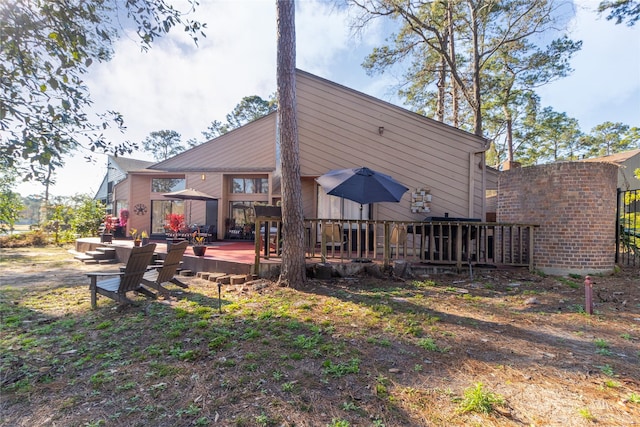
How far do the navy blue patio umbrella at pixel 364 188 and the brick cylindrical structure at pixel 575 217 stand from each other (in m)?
3.12

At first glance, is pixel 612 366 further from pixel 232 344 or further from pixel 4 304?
pixel 4 304

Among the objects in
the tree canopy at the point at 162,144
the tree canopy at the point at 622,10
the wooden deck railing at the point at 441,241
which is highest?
the tree canopy at the point at 162,144

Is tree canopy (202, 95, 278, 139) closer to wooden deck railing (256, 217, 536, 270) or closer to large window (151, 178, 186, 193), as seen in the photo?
large window (151, 178, 186, 193)

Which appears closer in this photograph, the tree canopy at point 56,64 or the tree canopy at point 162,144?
the tree canopy at point 56,64

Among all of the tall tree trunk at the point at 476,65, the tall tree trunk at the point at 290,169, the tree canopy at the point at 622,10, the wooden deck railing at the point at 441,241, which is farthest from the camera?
the tall tree trunk at the point at 476,65

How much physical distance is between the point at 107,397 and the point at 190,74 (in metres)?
8.30

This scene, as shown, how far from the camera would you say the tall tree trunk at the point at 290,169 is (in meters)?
5.01

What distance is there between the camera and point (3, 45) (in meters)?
2.49

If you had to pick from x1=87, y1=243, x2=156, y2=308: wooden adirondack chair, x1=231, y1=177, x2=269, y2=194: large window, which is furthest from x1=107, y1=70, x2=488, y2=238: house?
x1=87, y1=243, x2=156, y2=308: wooden adirondack chair

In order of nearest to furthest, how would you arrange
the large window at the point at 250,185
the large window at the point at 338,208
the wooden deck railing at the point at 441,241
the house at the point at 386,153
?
the wooden deck railing at the point at 441,241 < the house at the point at 386,153 < the large window at the point at 338,208 < the large window at the point at 250,185

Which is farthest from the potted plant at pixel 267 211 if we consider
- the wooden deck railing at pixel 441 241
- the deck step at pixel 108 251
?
the deck step at pixel 108 251

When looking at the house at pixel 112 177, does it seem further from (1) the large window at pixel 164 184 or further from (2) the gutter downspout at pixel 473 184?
(2) the gutter downspout at pixel 473 184

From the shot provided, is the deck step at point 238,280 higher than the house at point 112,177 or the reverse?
the reverse

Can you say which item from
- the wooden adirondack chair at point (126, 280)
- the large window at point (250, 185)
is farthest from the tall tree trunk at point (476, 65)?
the wooden adirondack chair at point (126, 280)
